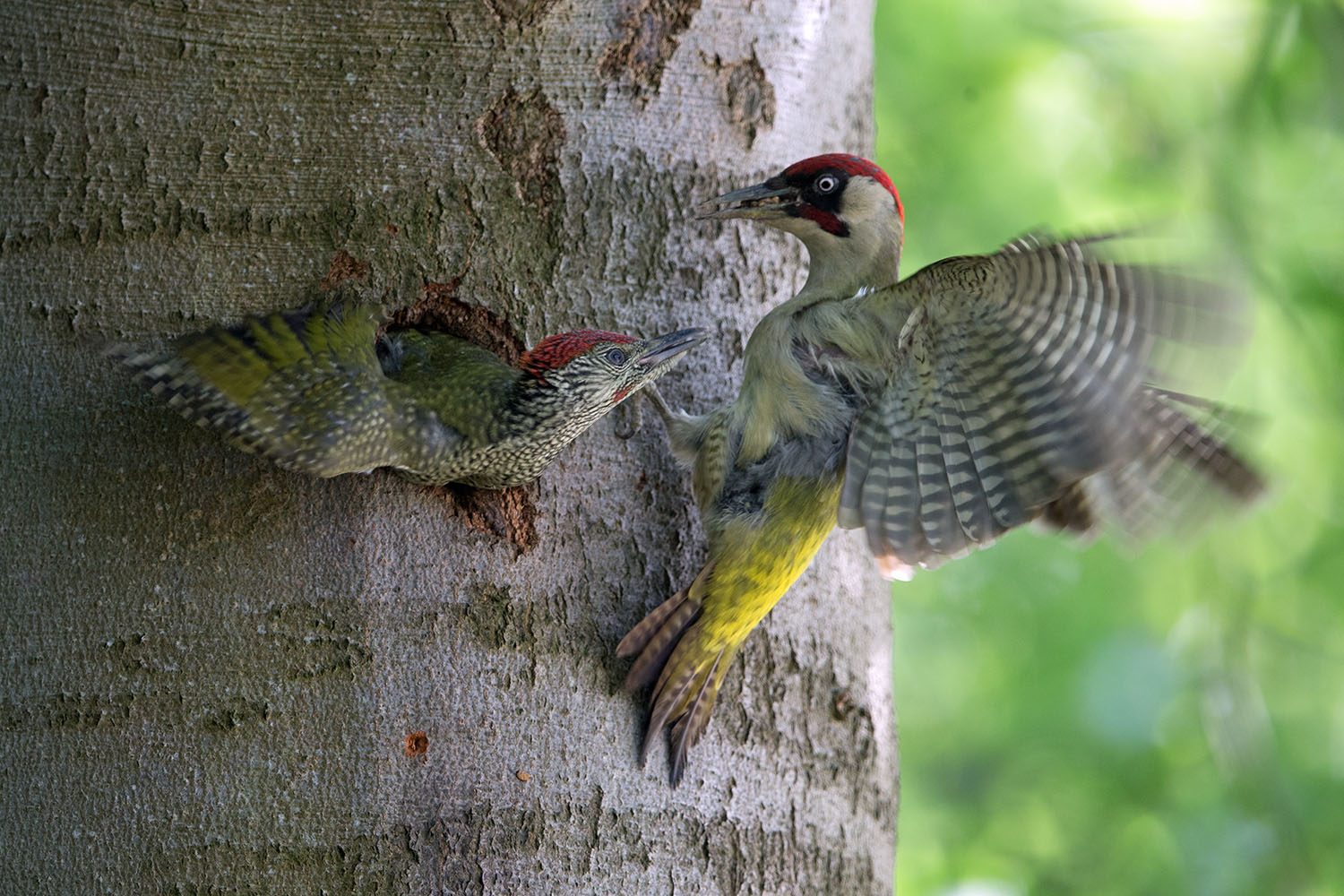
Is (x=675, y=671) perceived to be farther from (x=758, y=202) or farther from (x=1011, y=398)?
(x=758, y=202)

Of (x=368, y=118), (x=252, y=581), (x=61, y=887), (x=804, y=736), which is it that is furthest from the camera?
(x=804, y=736)

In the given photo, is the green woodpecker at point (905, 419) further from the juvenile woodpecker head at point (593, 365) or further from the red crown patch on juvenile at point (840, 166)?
the juvenile woodpecker head at point (593, 365)

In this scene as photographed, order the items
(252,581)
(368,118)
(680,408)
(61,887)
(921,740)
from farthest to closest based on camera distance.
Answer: (921,740) < (680,408) < (368,118) < (252,581) < (61,887)

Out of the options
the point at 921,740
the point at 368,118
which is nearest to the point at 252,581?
the point at 368,118

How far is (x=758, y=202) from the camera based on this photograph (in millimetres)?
2822

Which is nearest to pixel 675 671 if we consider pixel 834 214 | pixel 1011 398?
pixel 1011 398

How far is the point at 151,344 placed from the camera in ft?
7.73

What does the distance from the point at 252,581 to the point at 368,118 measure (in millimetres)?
958

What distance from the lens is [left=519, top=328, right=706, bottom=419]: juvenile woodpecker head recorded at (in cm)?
268

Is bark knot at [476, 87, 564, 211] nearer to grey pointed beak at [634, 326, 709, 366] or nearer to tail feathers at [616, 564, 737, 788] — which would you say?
grey pointed beak at [634, 326, 709, 366]

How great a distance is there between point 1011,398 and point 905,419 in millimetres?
269

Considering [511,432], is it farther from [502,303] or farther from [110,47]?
[110,47]

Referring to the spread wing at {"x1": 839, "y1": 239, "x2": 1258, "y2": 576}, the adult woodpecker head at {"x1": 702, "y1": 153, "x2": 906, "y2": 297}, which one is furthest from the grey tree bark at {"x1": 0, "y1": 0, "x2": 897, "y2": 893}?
the spread wing at {"x1": 839, "y1": 239, "x2": 1258, "y2": 576}

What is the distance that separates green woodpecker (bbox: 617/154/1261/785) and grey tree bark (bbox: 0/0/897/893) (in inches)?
3.7
